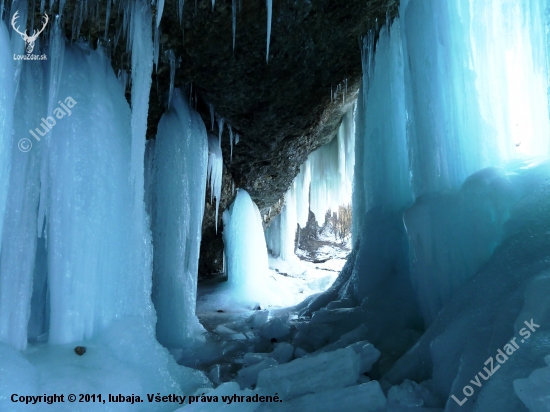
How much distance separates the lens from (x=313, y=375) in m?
2.57

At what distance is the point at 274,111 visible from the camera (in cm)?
557

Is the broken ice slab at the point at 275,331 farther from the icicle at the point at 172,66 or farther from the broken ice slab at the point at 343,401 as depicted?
the icicle at the point at 172,66

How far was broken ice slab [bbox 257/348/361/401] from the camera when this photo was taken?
2.50 m

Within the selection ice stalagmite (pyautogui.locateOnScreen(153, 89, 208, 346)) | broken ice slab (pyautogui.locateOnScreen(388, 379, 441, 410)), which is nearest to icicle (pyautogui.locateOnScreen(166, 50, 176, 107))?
ice stalagmite (pyautogui.locateOnScreen(153, 89, 208, 346))

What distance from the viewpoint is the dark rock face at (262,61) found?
3.70 metres

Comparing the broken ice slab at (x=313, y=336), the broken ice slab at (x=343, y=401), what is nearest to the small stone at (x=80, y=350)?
the broken ice slab at (x=343, y=401)

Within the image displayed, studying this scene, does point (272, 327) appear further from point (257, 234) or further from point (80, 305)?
point (257, 234)

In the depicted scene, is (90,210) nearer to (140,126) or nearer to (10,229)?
(10,229)

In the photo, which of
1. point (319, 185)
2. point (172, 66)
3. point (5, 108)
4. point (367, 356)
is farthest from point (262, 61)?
point (319, 185)

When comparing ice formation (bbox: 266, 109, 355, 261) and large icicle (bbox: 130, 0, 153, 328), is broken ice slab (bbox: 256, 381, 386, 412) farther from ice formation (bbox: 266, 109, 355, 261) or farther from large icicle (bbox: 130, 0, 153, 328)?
ice formation (bbox: 266, 109, 355, 261)

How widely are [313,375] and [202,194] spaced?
306 cm

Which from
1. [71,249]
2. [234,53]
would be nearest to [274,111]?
[234,53]

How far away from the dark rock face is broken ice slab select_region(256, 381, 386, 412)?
3.32 m

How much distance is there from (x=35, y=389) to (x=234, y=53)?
3.67 meters
